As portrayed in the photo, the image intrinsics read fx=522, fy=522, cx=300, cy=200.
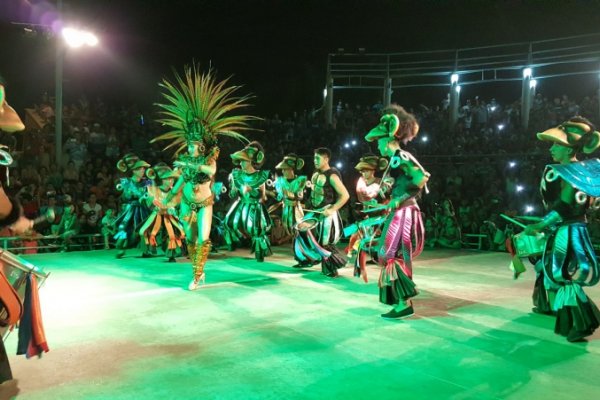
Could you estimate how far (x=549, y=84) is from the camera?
21.5 metres

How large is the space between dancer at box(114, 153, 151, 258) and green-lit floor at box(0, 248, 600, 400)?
8.21 ft

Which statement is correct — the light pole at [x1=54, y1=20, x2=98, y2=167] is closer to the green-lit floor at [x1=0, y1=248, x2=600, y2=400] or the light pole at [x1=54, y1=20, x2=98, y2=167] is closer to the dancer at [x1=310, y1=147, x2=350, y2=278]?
the green-lit floor at [x1=0, y1=248, x2=600, y2=400]

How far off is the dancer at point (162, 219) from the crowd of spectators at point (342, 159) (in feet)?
5.31

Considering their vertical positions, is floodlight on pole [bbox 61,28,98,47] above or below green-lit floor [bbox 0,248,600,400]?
above

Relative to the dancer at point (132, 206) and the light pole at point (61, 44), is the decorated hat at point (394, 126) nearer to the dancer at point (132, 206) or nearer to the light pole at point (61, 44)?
the dancer at point (132, 206)

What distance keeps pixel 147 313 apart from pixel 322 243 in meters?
3.36

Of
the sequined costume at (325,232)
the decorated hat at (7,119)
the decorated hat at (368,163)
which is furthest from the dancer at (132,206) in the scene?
the decorated hat at (7,119)

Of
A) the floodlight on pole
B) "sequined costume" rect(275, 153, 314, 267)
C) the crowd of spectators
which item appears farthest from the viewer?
the crowd of spectators

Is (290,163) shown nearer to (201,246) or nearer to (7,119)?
(201,246)

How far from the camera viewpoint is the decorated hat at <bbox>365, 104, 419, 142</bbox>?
5.30m

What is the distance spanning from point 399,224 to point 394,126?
99 centimetres

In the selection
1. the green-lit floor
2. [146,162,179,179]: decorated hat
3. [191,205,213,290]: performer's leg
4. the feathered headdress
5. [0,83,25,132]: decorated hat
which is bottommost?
the green-lit floor

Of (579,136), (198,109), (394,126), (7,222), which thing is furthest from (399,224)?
(7,222)

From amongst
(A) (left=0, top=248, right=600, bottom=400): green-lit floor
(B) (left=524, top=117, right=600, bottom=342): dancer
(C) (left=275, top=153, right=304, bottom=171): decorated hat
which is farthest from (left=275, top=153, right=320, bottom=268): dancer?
(B) (left=524, top=117, right=600, bottom=342): dancer
